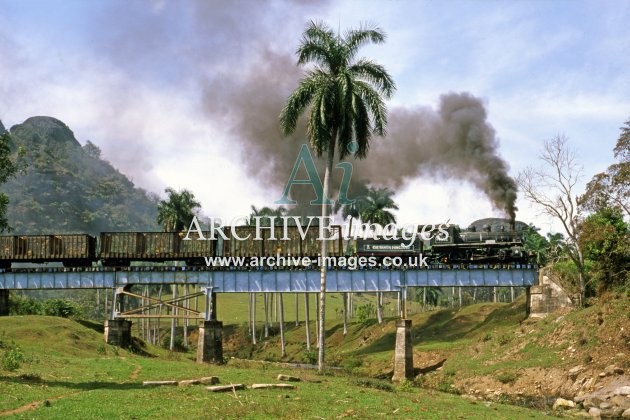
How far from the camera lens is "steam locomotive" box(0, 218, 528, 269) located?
54969 millimetres

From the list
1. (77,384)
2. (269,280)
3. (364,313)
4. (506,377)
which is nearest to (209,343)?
(269,280)

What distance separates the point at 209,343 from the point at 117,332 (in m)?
8.46

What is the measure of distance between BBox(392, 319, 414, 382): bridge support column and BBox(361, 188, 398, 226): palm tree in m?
40.1

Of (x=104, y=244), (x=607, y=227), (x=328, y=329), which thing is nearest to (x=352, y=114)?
(x=607, y=227)

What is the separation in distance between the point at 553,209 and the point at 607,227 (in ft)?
15.0

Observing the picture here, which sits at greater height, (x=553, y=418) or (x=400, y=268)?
(x=400, y=268)

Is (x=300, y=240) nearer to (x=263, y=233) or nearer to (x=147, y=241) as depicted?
(x=263, y=233)

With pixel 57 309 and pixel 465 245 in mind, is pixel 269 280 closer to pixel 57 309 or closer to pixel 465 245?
pixel 465 245

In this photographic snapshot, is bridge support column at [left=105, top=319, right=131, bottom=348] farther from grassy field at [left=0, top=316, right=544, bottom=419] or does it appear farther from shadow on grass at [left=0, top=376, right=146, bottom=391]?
shadow on grass at [left=0, top=376, right=146, bottom=391]

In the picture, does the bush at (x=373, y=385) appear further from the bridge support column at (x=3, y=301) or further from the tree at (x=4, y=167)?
the bridge support column at (x=3, y=301)

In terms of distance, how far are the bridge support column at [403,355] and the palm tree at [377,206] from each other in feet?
131

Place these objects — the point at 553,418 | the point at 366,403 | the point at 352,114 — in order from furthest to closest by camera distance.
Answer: the point at 352,114, the point at 553,418, the point at 366,403

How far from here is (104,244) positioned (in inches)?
2397

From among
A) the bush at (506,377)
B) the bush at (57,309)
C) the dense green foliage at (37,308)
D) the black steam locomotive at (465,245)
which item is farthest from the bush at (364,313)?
the bush at (506,377)
